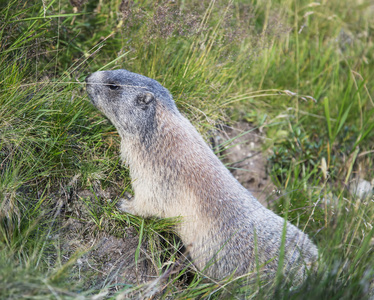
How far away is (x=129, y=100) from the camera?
4191mm

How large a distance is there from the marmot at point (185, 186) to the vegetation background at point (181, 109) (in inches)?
10.6

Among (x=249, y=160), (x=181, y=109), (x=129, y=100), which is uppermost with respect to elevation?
(x=129, y=100)

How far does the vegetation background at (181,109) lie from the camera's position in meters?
3.21

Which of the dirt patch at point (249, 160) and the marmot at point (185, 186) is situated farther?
the dirt patch at point (249, 160)

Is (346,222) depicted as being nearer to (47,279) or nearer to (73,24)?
(47,279)

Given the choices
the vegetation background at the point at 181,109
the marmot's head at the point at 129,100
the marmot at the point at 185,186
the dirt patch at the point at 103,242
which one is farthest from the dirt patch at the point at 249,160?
the dirt patch at the point at 103,242

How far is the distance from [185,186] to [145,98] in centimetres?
110

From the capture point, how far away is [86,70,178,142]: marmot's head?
4.18 meters

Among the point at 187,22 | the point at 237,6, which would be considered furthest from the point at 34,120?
the point at 237,6

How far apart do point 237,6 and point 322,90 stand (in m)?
2.17

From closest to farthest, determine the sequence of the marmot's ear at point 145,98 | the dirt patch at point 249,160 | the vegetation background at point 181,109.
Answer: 1. the vegetation background at point 181,109
2. the marmot's ear at point 145,98
3. the dirt patch at point 249,160

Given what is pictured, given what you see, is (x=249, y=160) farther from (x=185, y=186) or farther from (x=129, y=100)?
(x=129, y=100)

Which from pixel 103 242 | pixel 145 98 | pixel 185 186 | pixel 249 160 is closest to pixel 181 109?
pixel 145 98

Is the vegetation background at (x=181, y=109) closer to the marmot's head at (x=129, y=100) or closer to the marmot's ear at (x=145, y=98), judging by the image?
the marmot's head at (x=129, y=100)
